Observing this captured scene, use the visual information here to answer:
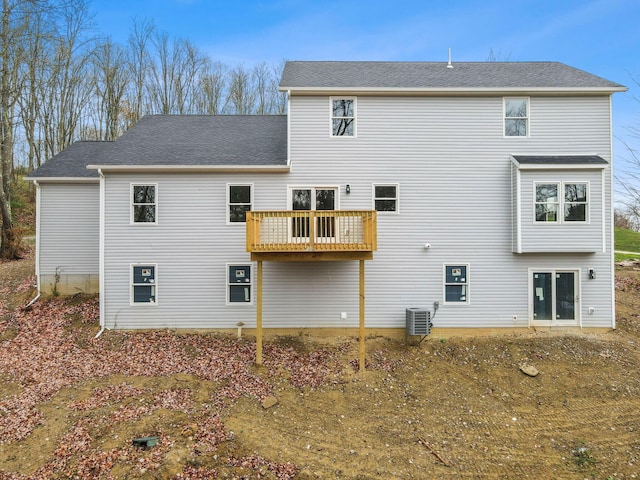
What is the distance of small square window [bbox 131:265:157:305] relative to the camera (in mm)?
9555

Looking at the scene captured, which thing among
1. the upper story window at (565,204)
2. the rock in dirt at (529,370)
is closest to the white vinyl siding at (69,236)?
the rock in dirt at (529,370)

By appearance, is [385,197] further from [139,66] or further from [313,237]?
[139,66]


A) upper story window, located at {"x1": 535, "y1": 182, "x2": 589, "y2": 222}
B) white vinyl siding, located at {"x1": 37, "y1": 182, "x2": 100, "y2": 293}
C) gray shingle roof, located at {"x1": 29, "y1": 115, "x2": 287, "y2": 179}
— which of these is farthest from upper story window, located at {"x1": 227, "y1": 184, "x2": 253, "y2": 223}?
upper story window, located at {"x1": 535, "y1": 182, "x2": 589, "y2": 222}

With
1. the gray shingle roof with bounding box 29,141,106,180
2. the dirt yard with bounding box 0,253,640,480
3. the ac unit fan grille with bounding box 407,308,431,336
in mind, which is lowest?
the dirt yard with bounding box 0,253,640,480

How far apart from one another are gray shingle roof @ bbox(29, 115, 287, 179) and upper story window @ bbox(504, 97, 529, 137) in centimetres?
672

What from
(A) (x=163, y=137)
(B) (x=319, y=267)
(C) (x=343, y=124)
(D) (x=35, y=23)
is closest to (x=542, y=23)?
(C) (x=343, y=124)

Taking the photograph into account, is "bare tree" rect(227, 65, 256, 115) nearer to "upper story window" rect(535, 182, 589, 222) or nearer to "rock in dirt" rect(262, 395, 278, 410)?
"upper story window" rect(535, 182, 589, 222)

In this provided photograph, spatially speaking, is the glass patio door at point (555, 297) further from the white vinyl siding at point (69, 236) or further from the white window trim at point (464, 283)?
the white vinyl siding at point (69, 236)

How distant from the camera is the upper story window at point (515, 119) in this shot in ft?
31.8

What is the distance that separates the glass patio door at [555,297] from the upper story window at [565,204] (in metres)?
1.63

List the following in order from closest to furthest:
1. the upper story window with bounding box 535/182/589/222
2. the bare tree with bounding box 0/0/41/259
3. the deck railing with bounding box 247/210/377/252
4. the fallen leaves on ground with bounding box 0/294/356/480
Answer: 1. the fallen leaves on ground with bounding box 0/294/356/480
2. the deck railing with bounding box 247/210/377/252
3. the upper story window with bounding box 535/182/589/222
4. the bare tree with bounding box 0/0/41/259

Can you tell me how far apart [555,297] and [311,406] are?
786cm

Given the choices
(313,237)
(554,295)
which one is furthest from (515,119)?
(313,237)

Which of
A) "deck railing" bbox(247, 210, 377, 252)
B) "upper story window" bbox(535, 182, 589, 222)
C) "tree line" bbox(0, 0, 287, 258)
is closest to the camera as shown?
"deck railing" bbox(247, 210, 377, 252)
